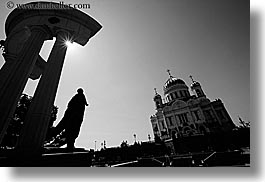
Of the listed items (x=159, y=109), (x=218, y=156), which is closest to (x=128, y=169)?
(x=218, y=156)

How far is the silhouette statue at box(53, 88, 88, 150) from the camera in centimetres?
196

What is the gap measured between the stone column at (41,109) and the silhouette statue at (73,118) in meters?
0.27

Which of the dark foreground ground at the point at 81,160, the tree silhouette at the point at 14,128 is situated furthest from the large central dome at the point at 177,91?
the dark foreground ground at the point at 81,160

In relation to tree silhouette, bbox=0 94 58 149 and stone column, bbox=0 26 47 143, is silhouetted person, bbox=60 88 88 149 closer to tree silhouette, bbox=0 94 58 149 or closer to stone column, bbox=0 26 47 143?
stone column, bbox=0 26 47 143

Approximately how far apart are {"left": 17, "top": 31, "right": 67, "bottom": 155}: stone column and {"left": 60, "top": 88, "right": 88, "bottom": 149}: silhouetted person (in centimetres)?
27

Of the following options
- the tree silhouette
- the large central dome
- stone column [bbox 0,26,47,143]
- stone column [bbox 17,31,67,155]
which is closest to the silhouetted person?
stone column [bbox 17,31,67,155]

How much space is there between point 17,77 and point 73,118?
96 cm

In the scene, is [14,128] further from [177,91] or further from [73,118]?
[177,91]

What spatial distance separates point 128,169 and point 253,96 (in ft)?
A: 5.88

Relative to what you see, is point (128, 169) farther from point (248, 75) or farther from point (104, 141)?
point (248, 75)

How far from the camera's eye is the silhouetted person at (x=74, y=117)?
77.4 inches

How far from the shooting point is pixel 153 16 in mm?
2432

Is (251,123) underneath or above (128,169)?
above

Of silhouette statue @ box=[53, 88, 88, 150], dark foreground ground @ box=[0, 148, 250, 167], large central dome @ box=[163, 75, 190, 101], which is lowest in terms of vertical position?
dark foreground ground @ box=[0, 148, 250, 167]
